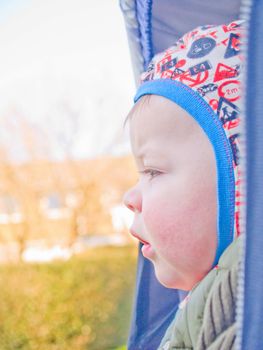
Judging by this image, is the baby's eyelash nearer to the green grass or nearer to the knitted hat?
the knitted hat

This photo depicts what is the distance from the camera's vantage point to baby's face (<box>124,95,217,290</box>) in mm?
1030

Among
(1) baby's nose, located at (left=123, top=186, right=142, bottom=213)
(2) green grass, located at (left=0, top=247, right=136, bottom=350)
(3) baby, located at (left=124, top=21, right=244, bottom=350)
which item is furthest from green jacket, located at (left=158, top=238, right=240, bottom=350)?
(2) green grass, located at (left=0, top=247, right=136, bottom=350)

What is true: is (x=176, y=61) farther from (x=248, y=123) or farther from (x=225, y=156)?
(x=248, y=123)

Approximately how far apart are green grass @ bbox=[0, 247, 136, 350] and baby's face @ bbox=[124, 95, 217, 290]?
5241 mm

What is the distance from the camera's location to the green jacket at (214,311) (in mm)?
866

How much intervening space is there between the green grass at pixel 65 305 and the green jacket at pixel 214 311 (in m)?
5.35

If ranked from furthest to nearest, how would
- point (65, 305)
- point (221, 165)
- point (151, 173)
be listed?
point (65, 305), point (151, 173), point (221, 165)

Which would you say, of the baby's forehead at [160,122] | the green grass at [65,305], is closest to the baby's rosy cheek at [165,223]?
the baby's forehead at [160,122]

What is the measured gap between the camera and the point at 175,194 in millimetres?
1046

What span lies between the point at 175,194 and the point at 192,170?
0.05 metres

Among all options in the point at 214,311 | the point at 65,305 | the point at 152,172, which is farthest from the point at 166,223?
the point at 65,305

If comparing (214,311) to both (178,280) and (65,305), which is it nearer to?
(178,280)

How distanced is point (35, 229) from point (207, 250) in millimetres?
8631

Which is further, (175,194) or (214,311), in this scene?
(175,194)
